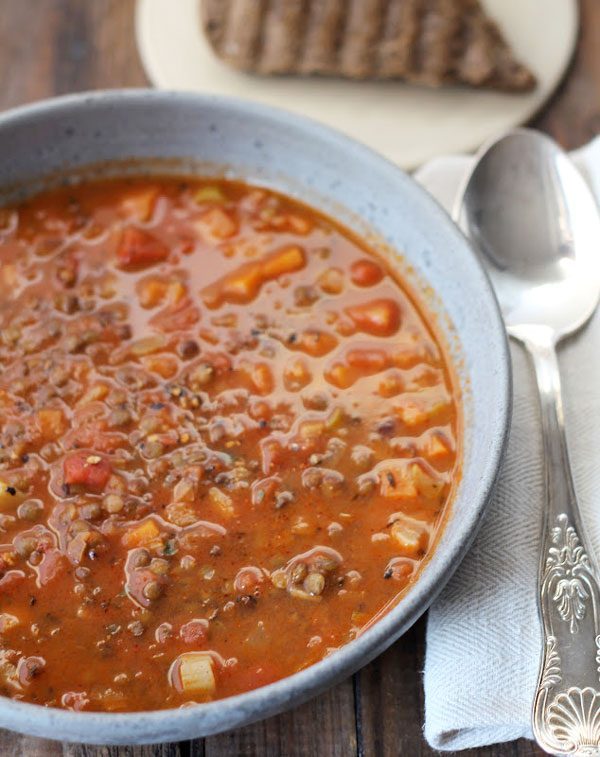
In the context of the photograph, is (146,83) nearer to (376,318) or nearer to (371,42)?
(371,42)

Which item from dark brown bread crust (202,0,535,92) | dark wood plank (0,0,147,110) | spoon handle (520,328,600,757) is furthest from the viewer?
dark wood plank (0,0,147,110)

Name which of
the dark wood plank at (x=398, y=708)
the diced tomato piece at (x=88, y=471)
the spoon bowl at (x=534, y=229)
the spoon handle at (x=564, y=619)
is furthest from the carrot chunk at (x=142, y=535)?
the spoon bowl at (x=534, y=229)

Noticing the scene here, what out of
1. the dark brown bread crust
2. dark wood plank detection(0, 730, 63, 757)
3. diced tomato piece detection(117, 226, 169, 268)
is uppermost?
the dark brown bread crust

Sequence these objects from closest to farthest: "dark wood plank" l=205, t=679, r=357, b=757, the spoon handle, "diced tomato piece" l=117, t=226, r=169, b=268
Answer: the spoon handle < "dark wood plank" l=205, t=679, r=357, b=757 < "diced tomato piece" l=117, t=226, r=169, b=268

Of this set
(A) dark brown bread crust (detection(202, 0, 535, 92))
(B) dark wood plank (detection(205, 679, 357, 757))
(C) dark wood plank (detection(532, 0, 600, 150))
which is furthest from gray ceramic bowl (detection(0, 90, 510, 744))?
(C) dark wood plank (detection(532, 0, 600, 150))

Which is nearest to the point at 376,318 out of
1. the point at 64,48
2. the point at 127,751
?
the point at 127,751

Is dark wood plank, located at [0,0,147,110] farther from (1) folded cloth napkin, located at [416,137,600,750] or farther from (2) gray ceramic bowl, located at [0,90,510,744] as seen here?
(1) folded cloth napkin, located at [416,137,600,750]

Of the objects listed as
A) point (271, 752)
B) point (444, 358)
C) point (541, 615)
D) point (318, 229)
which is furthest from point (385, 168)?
point (271, 752)

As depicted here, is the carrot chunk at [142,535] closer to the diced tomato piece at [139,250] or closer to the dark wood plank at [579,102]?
the diced tomato piece at [139,250]
